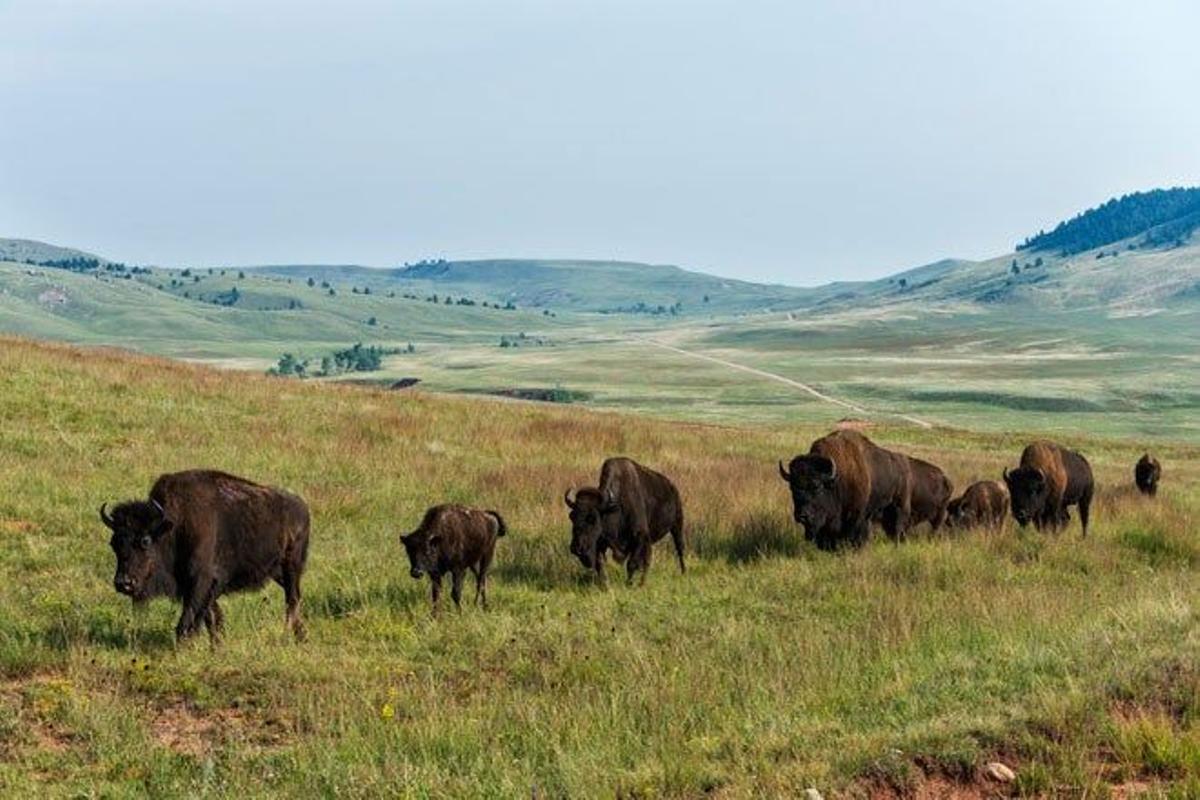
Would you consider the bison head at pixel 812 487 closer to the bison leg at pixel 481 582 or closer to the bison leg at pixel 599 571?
the bison leg at pixel 599 571

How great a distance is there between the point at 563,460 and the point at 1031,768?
17.7 metres

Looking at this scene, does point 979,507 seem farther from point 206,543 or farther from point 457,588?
point 206,543

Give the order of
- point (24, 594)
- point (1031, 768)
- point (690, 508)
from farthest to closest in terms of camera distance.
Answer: point (690, 508) < point (24, 594) < point (1031, 768)

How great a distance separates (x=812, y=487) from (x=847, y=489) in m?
1.07

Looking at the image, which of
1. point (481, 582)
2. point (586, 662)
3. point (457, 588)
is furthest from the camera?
point (481, 582)

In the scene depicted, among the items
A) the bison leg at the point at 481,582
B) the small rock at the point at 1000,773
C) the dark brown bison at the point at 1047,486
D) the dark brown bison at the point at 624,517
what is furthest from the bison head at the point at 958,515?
the small rock at the point at 1000,773

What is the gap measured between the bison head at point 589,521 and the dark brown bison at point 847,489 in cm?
280

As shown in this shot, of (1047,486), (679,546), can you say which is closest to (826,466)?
(679,546)

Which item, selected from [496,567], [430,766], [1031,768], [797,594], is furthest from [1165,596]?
[430,766]

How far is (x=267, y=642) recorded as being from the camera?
10156 millimetres

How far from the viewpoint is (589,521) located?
13.4 metres

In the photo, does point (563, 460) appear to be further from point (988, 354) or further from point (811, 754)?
point (988, 354)

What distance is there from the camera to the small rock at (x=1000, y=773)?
6448 mm

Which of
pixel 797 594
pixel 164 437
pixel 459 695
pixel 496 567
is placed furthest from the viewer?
pixel 164 437
